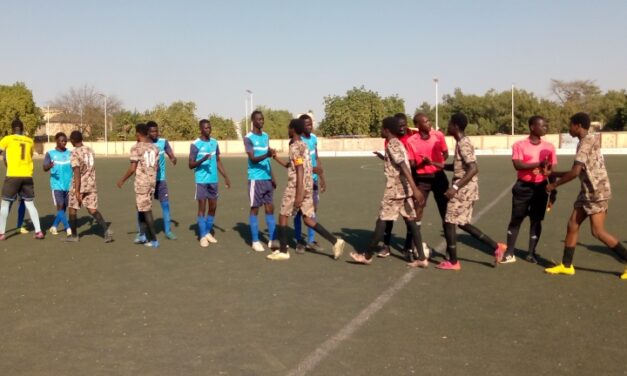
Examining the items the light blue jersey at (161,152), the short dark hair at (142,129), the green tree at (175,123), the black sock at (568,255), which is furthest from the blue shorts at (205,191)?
the green tree at (175,123)

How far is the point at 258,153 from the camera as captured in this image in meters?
8.24

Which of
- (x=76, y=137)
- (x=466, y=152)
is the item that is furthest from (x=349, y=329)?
(x=76, y=137)

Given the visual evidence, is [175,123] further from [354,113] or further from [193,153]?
[193,153]

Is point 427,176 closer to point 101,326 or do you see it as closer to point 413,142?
point 413,142

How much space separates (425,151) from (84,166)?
537 cm

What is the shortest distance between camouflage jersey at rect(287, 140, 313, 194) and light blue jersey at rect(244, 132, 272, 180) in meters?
0.72

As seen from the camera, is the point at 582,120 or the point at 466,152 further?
the point at 466,152

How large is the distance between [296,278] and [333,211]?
19.4 feet

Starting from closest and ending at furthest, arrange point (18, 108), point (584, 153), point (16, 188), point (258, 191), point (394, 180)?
point (584, 153) → point (394, 180) → point (258, 191) → point (16, 188) → point (18, 108)

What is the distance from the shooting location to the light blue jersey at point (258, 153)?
821 cm

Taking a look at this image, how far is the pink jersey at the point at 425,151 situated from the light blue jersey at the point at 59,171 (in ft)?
19.9

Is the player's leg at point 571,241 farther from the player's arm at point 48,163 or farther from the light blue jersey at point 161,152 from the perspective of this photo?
the player's arm at point 48,163

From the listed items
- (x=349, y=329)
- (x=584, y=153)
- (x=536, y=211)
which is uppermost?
(x=584, y=153)

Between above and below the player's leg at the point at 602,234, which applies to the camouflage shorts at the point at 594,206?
above
